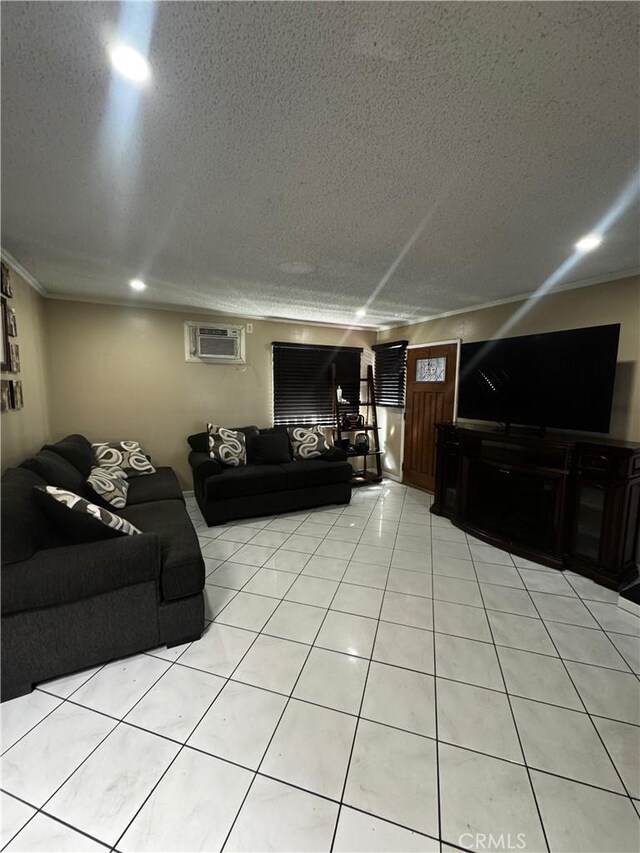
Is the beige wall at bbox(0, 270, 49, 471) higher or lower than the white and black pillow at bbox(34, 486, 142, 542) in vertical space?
higher

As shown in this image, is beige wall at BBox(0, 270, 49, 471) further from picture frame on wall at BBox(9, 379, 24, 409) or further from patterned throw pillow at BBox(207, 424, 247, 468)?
patterned throw pillow at BBox(207, 424, 247, 468)

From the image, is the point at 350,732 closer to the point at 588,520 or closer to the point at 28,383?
the point at 588,520

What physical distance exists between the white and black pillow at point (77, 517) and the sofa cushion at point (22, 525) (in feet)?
0.16

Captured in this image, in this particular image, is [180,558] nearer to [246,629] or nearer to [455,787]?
[246,629]

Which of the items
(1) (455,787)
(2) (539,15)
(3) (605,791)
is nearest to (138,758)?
(1) (455,787)

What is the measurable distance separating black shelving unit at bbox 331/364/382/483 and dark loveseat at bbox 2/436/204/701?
10.2 ft

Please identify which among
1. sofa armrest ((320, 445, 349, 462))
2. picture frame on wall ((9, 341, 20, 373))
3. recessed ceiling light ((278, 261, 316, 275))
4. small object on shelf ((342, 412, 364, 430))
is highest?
recessed ceiling light ((278, 261, 316, 275))

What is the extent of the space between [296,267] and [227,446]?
208cm

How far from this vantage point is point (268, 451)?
3949mm

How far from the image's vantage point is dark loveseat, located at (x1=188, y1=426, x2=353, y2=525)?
335 centimetres

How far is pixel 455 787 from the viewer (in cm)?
117

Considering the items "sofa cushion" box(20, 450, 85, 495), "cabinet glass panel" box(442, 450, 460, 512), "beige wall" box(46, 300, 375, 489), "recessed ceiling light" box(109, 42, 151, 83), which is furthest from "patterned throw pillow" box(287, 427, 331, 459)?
"recessed ceiling light" box(109, 42, 151, 83)

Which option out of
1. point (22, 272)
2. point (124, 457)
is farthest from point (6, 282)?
point (124, 457)

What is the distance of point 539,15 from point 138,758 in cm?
257
